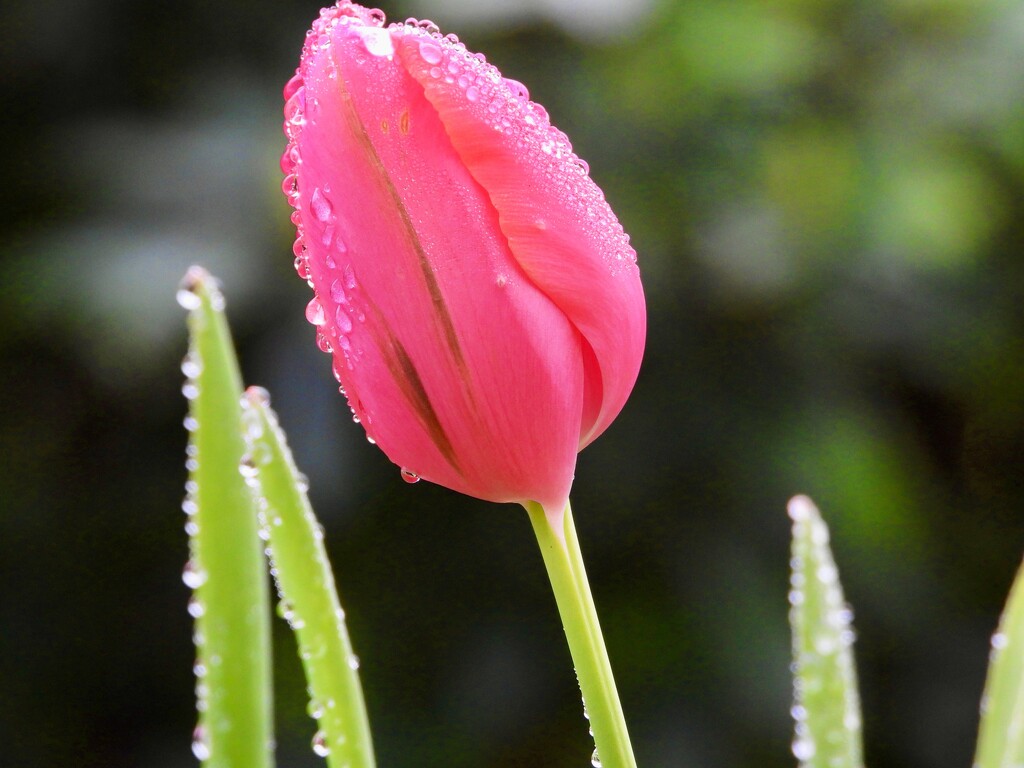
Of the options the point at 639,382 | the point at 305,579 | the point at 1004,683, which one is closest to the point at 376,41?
the point at 305,579

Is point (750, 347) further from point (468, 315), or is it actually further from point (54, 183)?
point (468, 315)

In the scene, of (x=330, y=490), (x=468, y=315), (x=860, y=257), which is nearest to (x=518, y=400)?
(x=468, y=315)

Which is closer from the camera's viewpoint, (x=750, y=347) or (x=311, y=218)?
(x=311, y=218)

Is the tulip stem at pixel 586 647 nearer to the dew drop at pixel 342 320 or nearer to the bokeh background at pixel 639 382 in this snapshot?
the dew drop at pixel 342 320

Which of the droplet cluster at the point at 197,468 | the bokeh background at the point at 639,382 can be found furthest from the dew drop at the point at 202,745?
the bokeh background at the point at 639,382

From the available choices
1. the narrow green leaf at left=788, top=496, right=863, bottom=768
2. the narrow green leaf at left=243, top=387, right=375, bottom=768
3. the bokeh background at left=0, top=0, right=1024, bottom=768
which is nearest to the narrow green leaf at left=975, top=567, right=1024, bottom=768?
the narrow green leaf at left=788, top=496, right=863, bottom=768

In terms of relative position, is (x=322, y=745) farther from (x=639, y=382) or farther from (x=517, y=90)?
(x=639, y=382)

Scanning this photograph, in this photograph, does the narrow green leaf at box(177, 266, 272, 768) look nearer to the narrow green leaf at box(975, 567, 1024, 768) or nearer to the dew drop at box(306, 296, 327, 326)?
the dew drop at box(306, 296, 327, 326)
